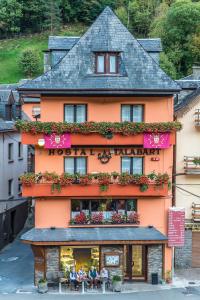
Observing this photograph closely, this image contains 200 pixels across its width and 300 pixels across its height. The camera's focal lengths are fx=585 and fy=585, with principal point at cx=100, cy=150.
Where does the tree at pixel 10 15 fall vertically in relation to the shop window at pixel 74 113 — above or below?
above

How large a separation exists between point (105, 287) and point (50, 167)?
7393mm

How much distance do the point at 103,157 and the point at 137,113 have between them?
126 inches

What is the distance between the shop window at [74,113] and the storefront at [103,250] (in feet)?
20.4

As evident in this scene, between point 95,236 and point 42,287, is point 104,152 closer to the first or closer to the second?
point 95,236

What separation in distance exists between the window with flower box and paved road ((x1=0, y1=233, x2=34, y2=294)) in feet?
15.1

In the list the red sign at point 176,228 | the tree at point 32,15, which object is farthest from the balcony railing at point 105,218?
the tree at point 32,15

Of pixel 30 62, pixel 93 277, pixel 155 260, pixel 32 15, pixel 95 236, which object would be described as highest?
pixel 32 15

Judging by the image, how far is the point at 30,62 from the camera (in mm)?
93125

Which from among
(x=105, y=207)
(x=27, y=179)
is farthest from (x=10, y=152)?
(x=105, y=207)

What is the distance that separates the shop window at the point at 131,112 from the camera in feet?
110

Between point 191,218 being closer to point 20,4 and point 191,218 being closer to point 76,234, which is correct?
point 76,234

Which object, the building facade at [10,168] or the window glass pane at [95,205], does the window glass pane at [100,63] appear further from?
the building facade at [10,168]

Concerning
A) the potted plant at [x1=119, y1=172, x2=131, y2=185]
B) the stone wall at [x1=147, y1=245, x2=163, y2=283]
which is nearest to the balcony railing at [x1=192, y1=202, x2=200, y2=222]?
the stone wall at [x1=147, y1=245, x2=163, y2=283]

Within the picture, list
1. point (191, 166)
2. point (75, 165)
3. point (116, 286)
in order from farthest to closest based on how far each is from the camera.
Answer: point (191, 166) → point (75, 165) → point (116, 286)
